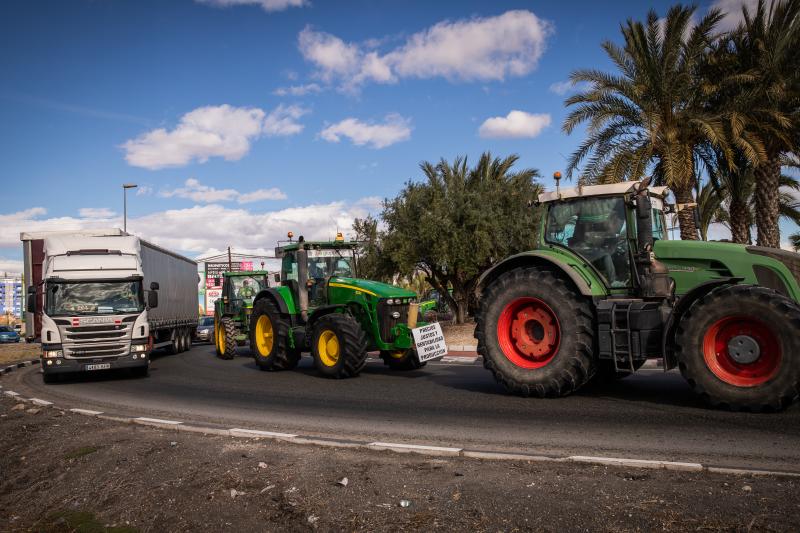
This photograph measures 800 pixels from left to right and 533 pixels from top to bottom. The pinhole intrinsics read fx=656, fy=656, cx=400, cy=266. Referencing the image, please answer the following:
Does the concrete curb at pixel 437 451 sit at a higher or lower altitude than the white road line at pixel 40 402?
higher

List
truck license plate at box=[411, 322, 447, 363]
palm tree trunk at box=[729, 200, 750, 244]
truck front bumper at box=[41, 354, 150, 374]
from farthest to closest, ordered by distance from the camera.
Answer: palm tree trunk at box=[729, 200, 750, 244] → truck front bumper at box=[41, 354, 150, 374] → truck license plate at box=[411, 322, 447, 363]

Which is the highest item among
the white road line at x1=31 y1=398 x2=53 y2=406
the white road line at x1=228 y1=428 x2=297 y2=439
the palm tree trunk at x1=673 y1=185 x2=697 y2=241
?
the palm tree trunk at x1=673 y1=185 x2=697 y2=241

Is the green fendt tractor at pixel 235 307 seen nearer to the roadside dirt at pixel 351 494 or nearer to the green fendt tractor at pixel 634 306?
the green fendt tractor at pixel 634 306

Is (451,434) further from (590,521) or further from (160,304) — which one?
(160,304)

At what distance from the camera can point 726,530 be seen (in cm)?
382

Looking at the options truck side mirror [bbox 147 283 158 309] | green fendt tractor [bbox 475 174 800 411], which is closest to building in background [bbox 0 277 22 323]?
truck side mirror [bbox 147 283 158 309]

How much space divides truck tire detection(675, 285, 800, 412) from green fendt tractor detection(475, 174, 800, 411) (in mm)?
11

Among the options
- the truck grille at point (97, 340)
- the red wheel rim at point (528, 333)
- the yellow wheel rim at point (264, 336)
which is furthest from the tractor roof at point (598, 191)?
the truck grille at point (97, 340)

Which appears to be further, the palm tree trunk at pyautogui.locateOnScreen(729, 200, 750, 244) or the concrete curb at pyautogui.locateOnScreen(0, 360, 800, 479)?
the palm tree trunk at pyautogui.locateOnScreen(729, 200, 750, 244)

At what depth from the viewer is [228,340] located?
19047mm

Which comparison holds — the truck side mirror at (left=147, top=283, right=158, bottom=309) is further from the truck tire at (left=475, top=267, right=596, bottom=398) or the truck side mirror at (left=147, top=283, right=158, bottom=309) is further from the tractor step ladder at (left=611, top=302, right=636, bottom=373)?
the tractor step ladder at (left=611, top=302, right=636, bottom=373)

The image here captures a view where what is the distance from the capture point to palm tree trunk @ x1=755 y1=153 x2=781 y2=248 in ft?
60.4

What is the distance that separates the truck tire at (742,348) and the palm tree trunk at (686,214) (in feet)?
6.70

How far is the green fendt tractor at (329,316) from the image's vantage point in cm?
1215
